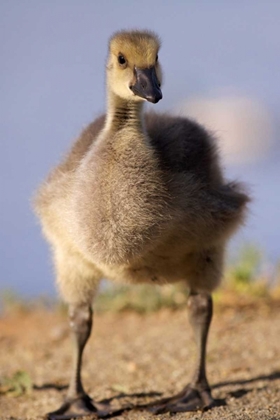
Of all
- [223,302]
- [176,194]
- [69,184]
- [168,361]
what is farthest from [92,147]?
[223,302]

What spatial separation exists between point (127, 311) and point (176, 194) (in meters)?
3.41

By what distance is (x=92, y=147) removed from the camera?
491 centimetres

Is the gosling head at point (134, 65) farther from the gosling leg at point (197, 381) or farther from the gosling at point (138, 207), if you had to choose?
the gosling leg at point (197, 381)

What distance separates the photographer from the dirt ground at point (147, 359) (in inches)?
211

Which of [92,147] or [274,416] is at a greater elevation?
[92,147]

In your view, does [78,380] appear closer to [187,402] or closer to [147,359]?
[187,402]

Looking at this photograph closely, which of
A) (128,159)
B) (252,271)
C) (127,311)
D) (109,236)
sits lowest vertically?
(127,311)

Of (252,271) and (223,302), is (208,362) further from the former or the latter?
(252,271)

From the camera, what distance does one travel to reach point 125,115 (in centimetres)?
487

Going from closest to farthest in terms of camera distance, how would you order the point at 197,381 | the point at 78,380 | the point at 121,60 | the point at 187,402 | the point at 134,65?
the point at 134,65 → the point at 121,60 → the point at 187,402 → the point at 197,381 → the point at 78,380

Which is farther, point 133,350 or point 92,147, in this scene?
point 133,350

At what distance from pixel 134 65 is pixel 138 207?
0.86 metres

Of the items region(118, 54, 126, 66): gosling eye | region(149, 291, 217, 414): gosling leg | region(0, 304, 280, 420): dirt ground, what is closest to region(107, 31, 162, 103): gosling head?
region(118, 54, 126, 66): gosling eye

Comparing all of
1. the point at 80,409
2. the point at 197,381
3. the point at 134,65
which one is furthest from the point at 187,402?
the point at 134,65
